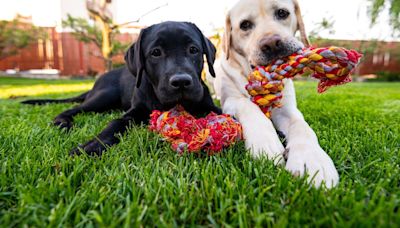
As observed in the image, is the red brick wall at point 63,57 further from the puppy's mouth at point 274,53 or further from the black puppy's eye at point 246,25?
the puppy's mouth at point 274,53

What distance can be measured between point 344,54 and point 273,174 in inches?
37.7

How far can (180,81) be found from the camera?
210 cm

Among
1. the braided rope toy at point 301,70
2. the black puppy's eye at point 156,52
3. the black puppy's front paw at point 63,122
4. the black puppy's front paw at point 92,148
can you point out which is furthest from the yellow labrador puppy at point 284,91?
the black puppy's front paw at point 63,122

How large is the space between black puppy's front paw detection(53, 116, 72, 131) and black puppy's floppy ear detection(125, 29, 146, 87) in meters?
0.71

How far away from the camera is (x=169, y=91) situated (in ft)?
7.16

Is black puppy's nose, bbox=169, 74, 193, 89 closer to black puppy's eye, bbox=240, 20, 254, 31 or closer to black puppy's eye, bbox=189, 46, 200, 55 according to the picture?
black puppy's eye, bbox=189, 46, 200, 55

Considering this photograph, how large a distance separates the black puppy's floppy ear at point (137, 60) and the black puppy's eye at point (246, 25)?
2.82 ft

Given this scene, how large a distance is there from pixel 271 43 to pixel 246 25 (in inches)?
21.2

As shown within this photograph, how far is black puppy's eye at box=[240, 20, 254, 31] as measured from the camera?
8.31 ft

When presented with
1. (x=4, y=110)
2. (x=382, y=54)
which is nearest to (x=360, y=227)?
(x=4, y=110)

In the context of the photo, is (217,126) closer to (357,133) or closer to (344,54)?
(344,54)

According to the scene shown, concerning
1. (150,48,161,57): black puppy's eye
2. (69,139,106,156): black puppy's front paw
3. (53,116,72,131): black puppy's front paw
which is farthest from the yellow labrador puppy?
(53,116,72,131): black puppy's front paw

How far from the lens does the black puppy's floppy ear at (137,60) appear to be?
8.04 feet

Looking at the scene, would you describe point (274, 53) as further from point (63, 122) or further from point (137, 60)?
point (63, 122)
